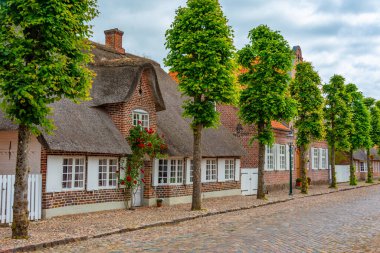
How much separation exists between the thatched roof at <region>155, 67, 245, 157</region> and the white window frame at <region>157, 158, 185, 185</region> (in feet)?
3.08

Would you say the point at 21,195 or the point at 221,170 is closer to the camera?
the point at 21,195

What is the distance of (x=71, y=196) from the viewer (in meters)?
16.8

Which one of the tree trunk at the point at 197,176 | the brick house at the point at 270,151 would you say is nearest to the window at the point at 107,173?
the tree trunk at the point at 197,176

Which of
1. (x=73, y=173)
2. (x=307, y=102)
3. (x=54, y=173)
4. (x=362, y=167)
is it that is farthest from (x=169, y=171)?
(x=362, y=167)

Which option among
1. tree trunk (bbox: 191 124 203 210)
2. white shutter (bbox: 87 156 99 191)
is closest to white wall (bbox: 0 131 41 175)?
white shutter (bbox: 87 156 99 191)

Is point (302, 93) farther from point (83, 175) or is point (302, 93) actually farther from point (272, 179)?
point (83, 175)

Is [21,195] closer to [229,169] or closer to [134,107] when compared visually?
[134,107]

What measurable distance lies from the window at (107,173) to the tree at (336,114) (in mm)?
22422

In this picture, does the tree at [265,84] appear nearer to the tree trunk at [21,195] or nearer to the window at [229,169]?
the window at [229,169]

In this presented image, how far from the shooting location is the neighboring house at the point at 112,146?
16.1 metres

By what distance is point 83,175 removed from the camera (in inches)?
687

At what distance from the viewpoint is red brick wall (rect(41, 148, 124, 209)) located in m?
15.8

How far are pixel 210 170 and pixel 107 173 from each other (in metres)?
8.35

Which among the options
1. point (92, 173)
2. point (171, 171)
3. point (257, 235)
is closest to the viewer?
point (257, 235)
